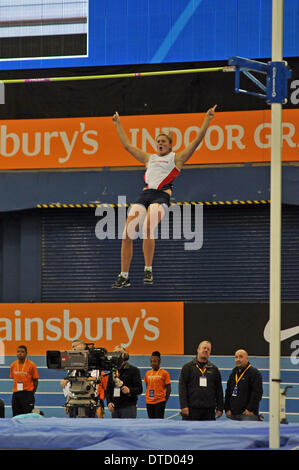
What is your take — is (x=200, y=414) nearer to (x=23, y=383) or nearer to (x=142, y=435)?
(x=142, y=435)

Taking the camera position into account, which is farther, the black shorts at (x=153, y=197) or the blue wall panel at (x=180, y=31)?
the blue wall panel at (x=180, y=31)

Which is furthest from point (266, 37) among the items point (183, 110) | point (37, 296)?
point (37, 296)

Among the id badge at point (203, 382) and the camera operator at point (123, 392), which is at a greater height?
the id badge at point (203, 382)

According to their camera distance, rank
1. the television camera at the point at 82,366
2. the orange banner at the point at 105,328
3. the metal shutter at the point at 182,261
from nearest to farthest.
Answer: the television camera at the point at 82,366 < the orange banner at the point at 105,328 < the metal shutter at the point at 182,261

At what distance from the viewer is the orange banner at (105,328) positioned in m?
15.1

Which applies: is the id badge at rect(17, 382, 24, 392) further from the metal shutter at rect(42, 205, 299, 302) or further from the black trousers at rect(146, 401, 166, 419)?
the metal shutter at rect(42, 205, 299, 302)

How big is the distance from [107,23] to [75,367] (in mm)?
9257

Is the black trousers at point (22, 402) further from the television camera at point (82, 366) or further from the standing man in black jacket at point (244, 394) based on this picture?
the television camera at point (82, 366)

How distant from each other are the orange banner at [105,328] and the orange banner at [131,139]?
9.19 feet

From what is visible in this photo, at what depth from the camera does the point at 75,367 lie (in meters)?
9.15

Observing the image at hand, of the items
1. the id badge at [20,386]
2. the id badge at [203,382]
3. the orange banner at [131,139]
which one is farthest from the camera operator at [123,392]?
the orange banner at [131,139]

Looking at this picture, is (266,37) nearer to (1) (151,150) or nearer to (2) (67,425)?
(1) (151,150)

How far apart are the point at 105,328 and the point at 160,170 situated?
504 cm

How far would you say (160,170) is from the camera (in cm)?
1091
